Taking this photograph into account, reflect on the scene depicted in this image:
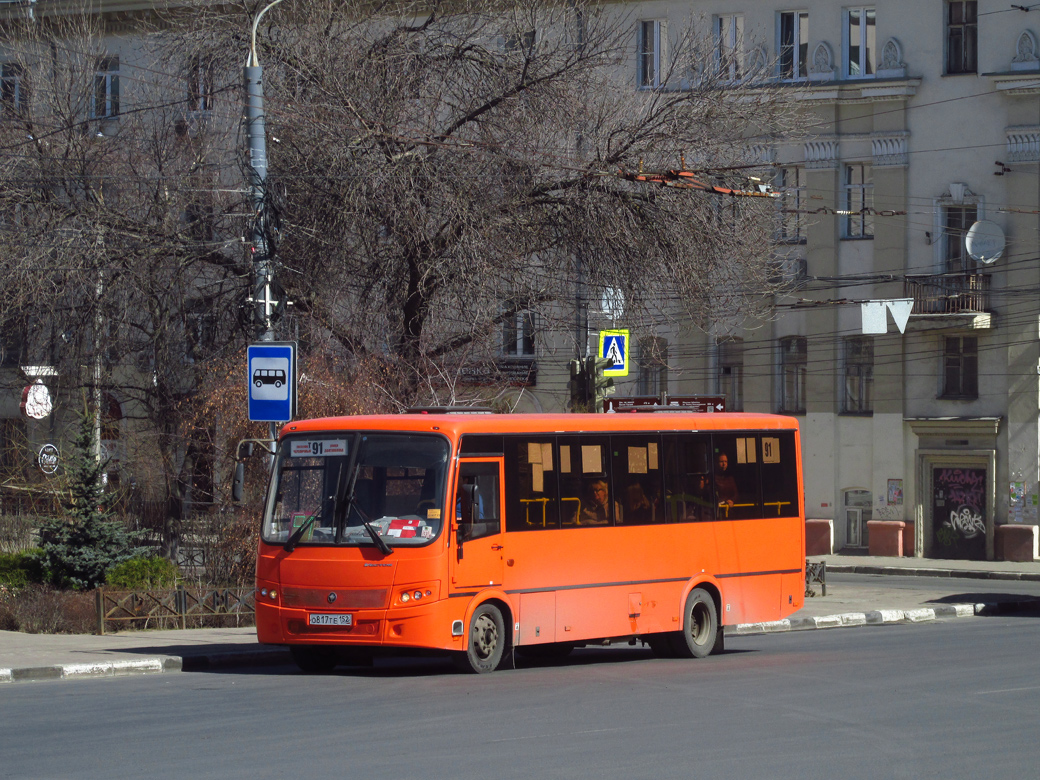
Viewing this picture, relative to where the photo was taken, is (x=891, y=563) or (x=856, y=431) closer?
(x=891, y=563)

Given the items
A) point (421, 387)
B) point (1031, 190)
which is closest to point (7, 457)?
point (421, 387)

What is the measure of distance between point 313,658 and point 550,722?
194 inches

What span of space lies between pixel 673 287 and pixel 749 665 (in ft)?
28.7

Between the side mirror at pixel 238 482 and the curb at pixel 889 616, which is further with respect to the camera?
the curb at pixel 889 616

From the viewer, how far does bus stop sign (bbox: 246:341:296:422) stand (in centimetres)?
1734

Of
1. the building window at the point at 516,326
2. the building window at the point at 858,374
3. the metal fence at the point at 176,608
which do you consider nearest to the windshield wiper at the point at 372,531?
the metal fence at the point at 176,608

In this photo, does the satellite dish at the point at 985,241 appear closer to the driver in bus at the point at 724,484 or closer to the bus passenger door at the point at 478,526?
the driver in bus at the point at 724,484

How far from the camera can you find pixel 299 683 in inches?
567

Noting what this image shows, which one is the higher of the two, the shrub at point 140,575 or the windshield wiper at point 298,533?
the windshield wiper at point 298,533

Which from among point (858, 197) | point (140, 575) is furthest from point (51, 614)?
point (858, 197)

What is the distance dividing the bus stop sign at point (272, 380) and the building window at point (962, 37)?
1167 inches

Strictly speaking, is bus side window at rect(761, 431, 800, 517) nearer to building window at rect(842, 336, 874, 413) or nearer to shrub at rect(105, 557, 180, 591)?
shrub at rect(105, 557, 180, 591)

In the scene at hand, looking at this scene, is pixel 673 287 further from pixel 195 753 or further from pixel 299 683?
pixel 195 753

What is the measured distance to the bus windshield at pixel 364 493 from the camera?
1504 centimetres
